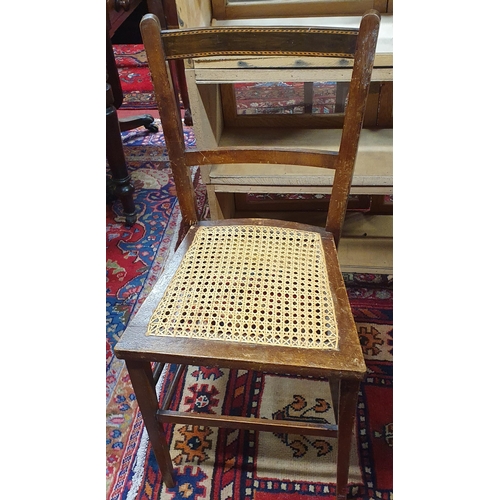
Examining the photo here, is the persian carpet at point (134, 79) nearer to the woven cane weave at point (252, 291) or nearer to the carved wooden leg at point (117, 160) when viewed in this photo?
the carved wooden leg at point (117, 160)

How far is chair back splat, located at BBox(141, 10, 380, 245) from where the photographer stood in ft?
2.61

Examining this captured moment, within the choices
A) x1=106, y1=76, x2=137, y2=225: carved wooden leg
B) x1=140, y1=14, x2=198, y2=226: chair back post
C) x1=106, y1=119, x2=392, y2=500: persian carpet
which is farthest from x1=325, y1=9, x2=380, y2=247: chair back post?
x1=106, y1=76, x2=137, y2=225: carved wooden leg

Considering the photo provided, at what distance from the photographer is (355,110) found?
85 cm

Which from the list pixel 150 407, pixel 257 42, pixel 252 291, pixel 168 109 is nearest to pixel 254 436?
pixel 150 407

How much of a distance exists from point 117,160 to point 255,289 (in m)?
1.13

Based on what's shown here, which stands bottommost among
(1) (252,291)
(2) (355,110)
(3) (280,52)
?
(1) (252,291)

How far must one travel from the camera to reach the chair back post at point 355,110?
2.54ft

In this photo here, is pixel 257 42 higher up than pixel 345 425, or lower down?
higher up

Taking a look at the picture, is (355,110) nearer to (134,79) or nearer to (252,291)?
(252,291)

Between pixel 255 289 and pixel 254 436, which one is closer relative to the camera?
pixel 255 289

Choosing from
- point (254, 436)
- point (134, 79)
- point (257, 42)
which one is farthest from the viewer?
A: point (134, 79)

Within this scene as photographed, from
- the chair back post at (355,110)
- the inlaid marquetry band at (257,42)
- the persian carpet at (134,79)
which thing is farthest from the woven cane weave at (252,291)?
the persian carpet at (134,79)

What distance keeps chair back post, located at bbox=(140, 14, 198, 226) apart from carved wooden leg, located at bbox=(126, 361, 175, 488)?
39 cm

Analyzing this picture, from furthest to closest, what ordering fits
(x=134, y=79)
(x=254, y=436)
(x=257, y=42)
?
(x=134, y=79) < (x=254, y=436) < (x=257, y=42)
